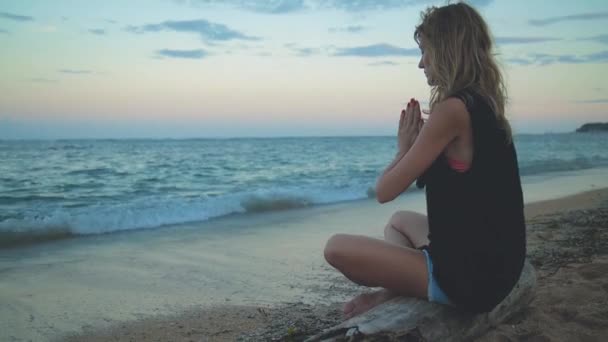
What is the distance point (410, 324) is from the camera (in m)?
2.54

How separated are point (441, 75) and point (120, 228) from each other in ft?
23.8

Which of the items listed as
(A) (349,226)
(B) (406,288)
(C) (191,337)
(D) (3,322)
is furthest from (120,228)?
(B) (406,288)

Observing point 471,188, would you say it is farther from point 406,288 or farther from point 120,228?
point 120,228

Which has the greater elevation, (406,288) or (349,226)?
(406,288)

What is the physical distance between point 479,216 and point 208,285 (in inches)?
123

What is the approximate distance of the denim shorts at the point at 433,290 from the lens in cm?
261

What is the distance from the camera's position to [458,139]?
2.44 metres

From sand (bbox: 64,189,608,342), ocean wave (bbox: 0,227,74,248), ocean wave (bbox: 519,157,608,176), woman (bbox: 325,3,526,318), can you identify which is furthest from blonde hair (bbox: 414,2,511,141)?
ocean wave (bbox: 519,157,608,176)

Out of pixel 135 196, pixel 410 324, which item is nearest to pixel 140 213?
pixel 135 196

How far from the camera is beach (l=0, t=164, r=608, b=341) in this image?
11.7ft

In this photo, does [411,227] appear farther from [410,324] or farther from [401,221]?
[410,324]

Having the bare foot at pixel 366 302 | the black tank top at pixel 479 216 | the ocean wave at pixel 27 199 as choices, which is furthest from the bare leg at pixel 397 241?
the ocean wave at pixel 27 199

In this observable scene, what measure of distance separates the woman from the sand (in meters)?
0.62

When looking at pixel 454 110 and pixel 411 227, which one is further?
pixel 411 227
